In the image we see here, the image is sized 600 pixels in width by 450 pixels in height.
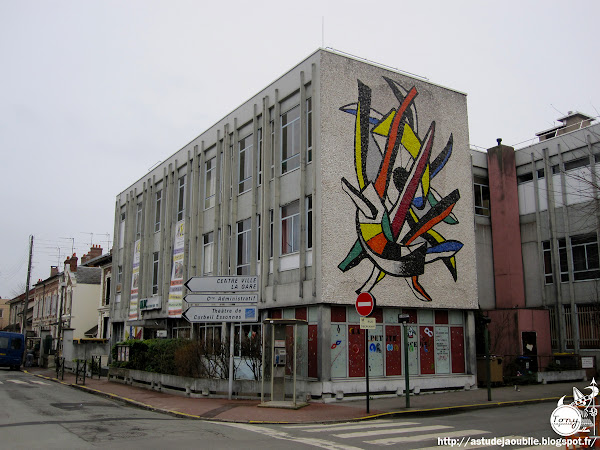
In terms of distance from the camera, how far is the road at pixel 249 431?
10.1m

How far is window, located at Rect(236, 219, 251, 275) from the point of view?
943 inches

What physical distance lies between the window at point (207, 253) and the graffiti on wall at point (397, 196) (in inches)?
393

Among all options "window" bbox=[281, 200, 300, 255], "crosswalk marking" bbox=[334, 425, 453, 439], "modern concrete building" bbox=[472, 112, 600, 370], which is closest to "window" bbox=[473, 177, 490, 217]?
"modern concrete building" bbox=[472, 112, 600, 370]

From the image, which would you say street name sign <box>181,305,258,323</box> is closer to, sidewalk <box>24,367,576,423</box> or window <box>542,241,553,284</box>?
sidewalk <box>24,367,576,423</box>

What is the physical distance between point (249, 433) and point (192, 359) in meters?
7.95

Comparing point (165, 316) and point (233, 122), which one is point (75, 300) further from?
point (233, 122)

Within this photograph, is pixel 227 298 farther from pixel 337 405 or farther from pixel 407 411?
pixel 407 411

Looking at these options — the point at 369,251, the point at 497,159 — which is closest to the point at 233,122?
the point at 369,251

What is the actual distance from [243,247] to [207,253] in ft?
13.3

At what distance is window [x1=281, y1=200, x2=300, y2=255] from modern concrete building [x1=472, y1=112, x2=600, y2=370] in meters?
11.6

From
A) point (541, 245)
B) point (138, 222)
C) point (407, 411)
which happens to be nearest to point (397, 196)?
point (407, 411)

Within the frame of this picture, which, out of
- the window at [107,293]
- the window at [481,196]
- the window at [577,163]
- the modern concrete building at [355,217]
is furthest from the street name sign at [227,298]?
the window at [107,293]

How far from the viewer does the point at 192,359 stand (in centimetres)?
1930

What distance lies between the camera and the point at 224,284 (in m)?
18.0
